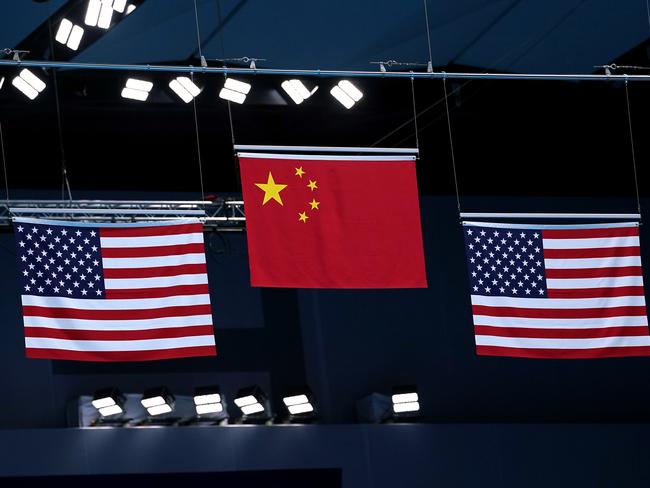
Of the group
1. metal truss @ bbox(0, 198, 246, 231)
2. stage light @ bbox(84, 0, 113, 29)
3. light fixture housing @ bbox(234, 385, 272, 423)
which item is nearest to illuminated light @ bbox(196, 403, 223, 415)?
light fixture housing @ bbox(234, 385, 272, 423)

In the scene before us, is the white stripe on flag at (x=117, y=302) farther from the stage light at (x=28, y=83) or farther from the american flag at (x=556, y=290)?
the stage light at (x=28, y=83)

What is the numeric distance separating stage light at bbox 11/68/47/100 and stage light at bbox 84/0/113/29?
141 centimetres

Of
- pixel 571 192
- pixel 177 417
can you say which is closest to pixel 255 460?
pixel 177 417

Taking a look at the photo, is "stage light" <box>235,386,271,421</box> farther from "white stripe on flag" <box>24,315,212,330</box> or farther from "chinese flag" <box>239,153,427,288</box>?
"chinese flag" <box>239,153,427,288</box>

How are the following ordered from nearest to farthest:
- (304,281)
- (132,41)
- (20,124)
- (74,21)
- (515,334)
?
(304,281)
(515,334)
(74,21)
(132,41)
(20,124)

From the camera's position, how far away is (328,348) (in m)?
16.2

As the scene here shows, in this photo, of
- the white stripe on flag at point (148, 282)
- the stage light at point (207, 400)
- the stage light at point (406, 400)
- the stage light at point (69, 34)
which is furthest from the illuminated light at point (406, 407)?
the stage light at point (69, 34)

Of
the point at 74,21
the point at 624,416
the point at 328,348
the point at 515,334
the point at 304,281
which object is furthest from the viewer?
the point at 624,416

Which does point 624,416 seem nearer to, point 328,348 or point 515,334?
point 328,348

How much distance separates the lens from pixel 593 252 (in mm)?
11641

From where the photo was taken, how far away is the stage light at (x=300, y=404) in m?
15.3

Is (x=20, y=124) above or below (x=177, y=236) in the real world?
above

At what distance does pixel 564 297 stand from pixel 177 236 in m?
3.21

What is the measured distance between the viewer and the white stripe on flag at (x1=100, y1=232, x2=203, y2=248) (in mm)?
11055
